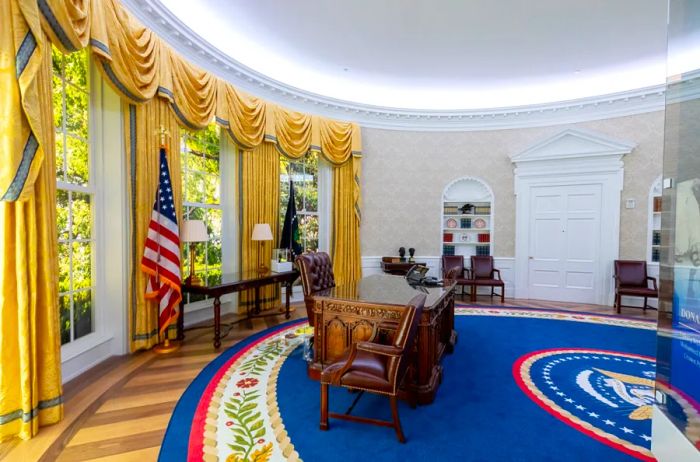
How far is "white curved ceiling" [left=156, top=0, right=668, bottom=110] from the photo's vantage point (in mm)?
3777

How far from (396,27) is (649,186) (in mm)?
5174

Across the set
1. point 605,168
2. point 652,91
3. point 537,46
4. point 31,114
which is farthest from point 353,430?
point 652,91

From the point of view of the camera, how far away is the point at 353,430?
2.21 metres

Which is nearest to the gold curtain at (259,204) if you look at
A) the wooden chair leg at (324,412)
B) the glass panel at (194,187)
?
the glass panel at (194,187)

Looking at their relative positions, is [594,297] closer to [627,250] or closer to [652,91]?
[627,250]

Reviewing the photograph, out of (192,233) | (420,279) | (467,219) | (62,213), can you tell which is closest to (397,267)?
(467,219)

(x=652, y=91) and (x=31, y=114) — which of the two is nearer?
(x=31, y=114)

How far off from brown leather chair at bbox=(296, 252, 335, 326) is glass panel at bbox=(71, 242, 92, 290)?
205 centimetres

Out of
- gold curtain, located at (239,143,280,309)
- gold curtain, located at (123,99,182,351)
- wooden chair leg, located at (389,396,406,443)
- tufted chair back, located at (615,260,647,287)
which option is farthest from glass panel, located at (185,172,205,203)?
tufted chair back, located at (615,260,647,287)

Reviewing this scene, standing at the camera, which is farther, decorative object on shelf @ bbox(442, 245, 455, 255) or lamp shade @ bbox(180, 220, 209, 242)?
decorative object on shelf @ bbox(442, 245, 455, 255)

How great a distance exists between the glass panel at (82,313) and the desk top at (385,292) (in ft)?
7.50

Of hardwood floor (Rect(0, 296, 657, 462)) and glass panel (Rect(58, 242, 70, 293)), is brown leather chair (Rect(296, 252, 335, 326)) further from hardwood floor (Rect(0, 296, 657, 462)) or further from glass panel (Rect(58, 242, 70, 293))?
glass panel (Rect(58, 242, 70, 293))

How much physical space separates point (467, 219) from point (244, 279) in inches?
185

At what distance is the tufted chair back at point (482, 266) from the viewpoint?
628 cm
